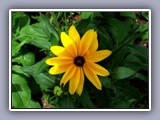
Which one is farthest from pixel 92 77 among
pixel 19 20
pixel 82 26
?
pixel 19 20

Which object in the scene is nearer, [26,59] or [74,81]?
[74,81]

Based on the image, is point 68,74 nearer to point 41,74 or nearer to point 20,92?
point 41,74

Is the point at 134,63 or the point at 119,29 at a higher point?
the point at 119,29

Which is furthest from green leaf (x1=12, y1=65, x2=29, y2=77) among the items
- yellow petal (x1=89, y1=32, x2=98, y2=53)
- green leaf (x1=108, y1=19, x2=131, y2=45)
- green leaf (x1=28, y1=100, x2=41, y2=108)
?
green leaf (x1=108, y1=19, x2=131, y2=45)

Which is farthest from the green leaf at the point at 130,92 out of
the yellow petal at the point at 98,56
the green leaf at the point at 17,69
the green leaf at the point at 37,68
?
the green leaf at the point at 17,69

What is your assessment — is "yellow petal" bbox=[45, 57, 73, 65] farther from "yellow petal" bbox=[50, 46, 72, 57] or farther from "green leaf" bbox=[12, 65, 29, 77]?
"green leaf" bbox=[12, 65, 29, 77]

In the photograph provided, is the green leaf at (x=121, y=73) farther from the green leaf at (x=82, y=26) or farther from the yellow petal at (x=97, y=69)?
the green leaf at (x=82, y=26)
